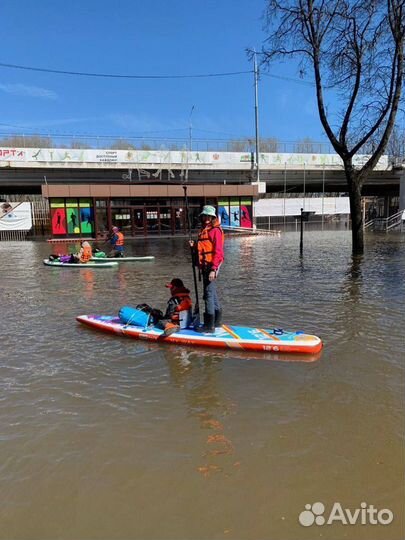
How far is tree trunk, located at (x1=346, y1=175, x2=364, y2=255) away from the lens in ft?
61.9

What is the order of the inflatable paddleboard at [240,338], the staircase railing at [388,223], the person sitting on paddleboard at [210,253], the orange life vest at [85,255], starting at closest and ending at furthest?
1. the inflatable paddleboard at [240,338]
2. the person sitting on paddleboard at [210,253]
3. the orange life vest at [85,255]
4. the staircase railing at [388,223]

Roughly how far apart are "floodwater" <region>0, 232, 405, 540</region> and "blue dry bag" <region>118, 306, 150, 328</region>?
0.39 meters

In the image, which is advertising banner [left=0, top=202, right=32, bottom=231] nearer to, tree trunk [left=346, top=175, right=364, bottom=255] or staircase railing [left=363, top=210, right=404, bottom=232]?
tree trunk [left=346, top=175, right=364, bottom=255]

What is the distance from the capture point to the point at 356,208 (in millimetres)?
19078

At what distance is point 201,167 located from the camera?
133 feet

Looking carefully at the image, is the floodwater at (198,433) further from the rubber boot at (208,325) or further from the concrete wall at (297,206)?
the concrete wall at (297,206)

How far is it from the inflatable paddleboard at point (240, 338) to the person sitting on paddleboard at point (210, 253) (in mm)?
272

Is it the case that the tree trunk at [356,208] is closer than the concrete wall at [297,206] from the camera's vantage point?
Yes

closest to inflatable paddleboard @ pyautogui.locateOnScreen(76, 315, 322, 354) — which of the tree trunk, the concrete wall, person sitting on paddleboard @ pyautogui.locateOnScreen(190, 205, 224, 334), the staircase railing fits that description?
person sitting on paddleboard @ pyautogui.locateOnScreen(190, 205, 224, 334)

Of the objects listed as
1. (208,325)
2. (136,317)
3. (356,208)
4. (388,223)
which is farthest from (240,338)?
(388,223)

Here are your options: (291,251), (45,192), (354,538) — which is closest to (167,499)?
(354,538)

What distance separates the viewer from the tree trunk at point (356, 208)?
18.9m

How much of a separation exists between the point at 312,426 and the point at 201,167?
37.8m

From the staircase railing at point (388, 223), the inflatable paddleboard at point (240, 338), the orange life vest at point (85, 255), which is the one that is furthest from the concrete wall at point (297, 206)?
the inflatable paddleboard at point (240, 338)
